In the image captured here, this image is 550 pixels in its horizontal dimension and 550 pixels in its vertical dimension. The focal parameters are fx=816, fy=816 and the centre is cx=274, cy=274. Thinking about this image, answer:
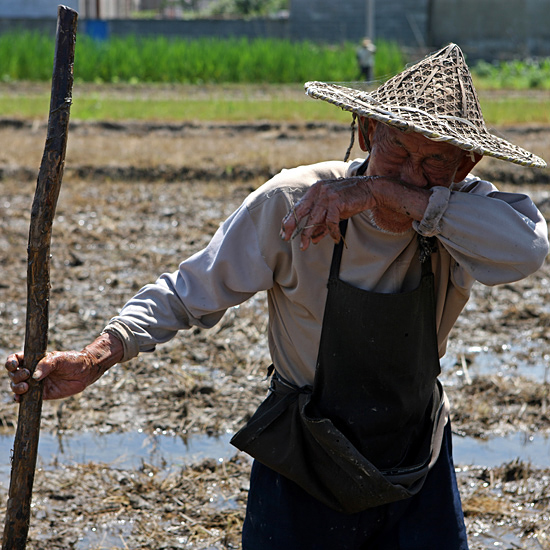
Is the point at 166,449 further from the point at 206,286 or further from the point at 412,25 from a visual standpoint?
the point at 412,25

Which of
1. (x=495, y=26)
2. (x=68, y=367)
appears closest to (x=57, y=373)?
(x=68, y=367)

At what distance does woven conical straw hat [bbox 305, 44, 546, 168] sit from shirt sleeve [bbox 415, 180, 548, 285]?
122 millimetres

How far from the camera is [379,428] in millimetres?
2033

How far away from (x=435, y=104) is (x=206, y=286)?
0.70m

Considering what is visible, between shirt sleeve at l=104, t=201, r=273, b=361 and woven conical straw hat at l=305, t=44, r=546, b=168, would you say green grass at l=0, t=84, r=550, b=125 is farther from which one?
shirt sleeve at l=104, t=201, r=273, b=361

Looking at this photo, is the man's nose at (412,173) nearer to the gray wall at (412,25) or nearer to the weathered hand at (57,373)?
the weathered hand at (57,373)

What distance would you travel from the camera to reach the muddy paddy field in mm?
3061

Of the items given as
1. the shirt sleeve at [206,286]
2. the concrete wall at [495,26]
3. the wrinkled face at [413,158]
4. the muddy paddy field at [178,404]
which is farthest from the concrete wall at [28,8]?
the wrinkled face at [413,158]

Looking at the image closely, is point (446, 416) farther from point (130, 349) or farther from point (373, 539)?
point (130, 349)

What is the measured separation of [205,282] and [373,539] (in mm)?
791

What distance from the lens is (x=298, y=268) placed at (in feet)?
6.51

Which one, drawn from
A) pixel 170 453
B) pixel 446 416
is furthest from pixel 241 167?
pixel 446 416

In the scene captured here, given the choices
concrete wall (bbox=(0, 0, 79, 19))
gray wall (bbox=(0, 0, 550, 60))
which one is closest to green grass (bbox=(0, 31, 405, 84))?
gray wall (bbox=(0, 0, 550, 60))

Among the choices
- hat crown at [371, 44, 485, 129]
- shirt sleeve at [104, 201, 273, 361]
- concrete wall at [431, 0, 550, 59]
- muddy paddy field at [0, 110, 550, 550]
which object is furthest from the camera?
concrete wall at [431, 0, 550, 59]
